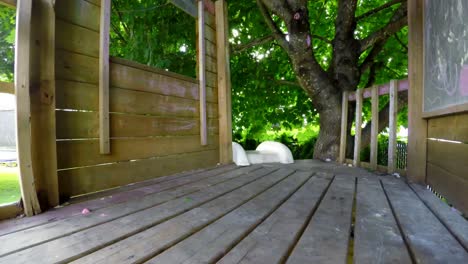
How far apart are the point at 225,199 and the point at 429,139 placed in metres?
1.75

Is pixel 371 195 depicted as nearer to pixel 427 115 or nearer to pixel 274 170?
pixel 427 115

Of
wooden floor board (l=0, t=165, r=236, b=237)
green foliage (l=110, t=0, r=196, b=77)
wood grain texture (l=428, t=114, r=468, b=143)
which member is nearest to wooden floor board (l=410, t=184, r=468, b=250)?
wood grain texture (l=428, t=114, r=468, b=143)

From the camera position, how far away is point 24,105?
4.87 feet

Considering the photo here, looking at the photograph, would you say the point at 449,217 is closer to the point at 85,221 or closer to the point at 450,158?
the point at 450,158

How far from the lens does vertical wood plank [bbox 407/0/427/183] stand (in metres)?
2.43

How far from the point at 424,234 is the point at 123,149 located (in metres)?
1.99

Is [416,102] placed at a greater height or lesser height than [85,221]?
greater

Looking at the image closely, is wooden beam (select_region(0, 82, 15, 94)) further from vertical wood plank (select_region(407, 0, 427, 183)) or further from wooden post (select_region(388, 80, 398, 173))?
wooden post (select_region(388, 80, 398, 173))

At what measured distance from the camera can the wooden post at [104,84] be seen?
206cm

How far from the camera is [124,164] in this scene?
2273 millimetres

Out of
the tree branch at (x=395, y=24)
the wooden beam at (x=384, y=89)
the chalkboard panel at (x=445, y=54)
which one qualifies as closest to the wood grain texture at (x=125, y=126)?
the wooden beam at (x=384, y=89)

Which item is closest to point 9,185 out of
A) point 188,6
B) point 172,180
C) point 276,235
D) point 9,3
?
point 9,3

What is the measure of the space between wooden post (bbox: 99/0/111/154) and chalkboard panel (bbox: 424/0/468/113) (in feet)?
7.23

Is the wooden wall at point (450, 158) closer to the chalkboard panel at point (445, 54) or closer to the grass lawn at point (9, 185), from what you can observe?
the chalkboard panel at point (445, 54)
